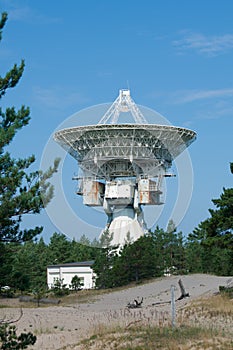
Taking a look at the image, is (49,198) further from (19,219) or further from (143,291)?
(143,291)

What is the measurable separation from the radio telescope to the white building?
1020 cm

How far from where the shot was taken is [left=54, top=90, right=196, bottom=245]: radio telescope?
45.8m

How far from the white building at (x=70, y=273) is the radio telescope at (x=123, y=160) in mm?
10200

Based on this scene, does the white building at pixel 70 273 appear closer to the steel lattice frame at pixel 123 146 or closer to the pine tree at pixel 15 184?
the steel lattice frame at pixel 123 146

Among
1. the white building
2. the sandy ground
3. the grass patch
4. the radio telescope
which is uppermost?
the radio telescope

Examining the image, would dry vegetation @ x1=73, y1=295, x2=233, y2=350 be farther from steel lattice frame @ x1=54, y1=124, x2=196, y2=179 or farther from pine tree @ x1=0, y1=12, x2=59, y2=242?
steel lattice frame @ x1=54, y1=124, x2=196, y2=179

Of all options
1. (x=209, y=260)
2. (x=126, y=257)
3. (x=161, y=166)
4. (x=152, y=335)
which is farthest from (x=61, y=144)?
(x=152, y=335)

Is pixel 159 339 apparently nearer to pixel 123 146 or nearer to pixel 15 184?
pixel 15 184

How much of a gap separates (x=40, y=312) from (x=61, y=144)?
25449mm

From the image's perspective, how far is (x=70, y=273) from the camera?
62.4 m

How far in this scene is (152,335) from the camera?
1371cm

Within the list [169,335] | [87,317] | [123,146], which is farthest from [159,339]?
[123,146]

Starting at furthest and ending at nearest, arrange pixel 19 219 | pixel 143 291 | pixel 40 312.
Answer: pixel 143 291, pixel 40 312, pixel 19 219

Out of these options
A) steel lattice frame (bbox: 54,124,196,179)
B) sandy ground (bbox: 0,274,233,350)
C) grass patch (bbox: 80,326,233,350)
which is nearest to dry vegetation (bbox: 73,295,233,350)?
grass patch (bbox: 80,326,233,350)
